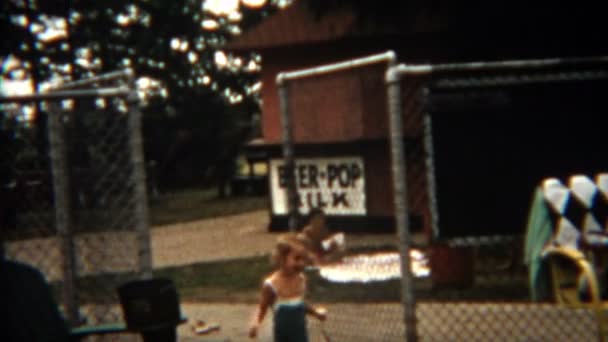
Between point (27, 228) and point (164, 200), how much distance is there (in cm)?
2765

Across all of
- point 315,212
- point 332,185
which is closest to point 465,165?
point 332,185

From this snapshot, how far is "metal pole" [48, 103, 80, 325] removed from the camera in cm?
682

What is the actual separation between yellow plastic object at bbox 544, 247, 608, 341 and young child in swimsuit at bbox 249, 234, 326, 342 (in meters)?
1.57

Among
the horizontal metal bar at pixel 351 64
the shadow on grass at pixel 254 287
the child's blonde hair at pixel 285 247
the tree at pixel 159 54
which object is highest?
the tree at pixel 159 54

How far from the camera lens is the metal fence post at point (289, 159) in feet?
21.7

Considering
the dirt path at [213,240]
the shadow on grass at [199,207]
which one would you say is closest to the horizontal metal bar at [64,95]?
the dirt path at [213,240]

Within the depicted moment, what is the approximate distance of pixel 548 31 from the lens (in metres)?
11.1

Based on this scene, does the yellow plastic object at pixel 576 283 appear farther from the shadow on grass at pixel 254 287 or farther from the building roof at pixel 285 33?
the building roof at pixel 285 33

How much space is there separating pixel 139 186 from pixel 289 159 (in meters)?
1.12

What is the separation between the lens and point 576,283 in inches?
247

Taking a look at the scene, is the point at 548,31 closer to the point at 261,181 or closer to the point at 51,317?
the point at 51,317

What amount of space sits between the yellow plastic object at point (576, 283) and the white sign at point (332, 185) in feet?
4.03

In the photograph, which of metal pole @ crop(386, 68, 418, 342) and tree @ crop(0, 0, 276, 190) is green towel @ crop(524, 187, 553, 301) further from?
tree @ crop(0, 0, 276, 190)

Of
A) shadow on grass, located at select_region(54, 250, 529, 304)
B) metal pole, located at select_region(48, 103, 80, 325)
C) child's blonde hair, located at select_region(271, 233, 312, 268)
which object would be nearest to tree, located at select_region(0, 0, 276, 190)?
shadow on grass, located at select_region(54, 250, 529, 304)
